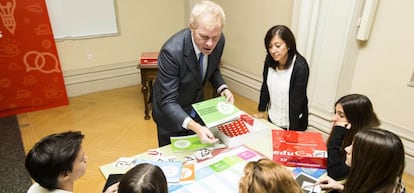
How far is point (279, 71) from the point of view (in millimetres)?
2100

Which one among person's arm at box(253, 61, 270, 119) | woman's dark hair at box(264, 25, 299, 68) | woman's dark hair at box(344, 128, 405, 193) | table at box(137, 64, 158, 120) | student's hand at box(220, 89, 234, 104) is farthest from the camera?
table at box(137, 64, 158, 120)

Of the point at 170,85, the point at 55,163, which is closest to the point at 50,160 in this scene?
the point at 55,163

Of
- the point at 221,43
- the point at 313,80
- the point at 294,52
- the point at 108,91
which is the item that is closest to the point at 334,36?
the point at 313,80

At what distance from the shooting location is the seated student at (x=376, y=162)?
1.18 meters

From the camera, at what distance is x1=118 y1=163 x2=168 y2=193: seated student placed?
39.9 inches

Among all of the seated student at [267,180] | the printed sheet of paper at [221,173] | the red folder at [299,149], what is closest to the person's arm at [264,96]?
the red folder at [299,149]

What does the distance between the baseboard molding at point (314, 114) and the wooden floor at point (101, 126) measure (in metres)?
0.12

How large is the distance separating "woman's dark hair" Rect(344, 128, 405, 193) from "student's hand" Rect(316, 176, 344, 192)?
0.11 metres

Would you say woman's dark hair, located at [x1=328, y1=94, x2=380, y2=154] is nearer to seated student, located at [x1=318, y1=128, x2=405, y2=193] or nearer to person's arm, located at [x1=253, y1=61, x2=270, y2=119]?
seated student, located at [x1=318, y1=128, x2=405, y2=193]

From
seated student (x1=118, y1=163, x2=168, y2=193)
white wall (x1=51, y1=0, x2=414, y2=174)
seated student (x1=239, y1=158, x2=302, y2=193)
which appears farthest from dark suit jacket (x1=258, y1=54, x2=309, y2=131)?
seated student (x1=118, y1=163, x2=168, y2=193)

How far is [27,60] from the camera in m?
3.54

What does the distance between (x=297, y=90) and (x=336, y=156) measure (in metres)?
0.67

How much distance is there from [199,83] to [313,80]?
1.72 metres

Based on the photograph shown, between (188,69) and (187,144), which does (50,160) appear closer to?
(187,144)
